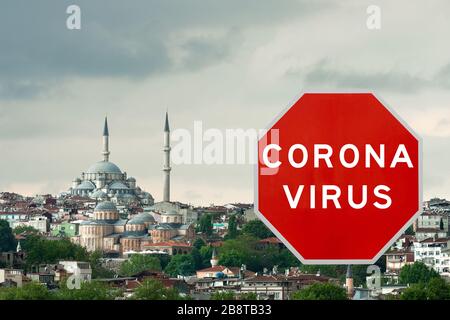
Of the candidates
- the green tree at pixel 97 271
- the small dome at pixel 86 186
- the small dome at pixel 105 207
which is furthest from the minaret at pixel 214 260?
the small dome at pixel 86 186

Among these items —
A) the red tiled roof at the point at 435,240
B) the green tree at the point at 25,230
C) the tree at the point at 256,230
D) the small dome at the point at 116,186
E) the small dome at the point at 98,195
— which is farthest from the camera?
the small dome at the point at 98,195

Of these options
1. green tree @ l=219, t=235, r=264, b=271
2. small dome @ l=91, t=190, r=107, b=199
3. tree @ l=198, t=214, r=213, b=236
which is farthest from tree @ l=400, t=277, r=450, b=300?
small dome @ l=91, t=190, r=107, b=199

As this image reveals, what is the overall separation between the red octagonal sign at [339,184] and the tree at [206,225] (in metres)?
27.2

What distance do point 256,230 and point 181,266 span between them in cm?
233

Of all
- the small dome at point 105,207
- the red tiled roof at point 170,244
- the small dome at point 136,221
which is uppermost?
the small dome at point 105,207

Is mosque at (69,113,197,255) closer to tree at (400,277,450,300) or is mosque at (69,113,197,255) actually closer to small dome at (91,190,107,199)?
small dome at (91,190,107,199)

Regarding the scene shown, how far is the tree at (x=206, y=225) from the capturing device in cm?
2959

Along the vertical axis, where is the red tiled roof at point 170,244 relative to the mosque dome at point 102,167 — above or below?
below

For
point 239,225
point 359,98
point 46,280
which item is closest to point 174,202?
point 239,225

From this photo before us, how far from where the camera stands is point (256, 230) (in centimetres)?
2541

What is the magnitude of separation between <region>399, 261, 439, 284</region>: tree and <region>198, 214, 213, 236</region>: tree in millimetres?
11667

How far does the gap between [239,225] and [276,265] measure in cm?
607

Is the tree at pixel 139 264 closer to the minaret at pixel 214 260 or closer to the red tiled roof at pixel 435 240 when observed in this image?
the minaret at pixel 214 260

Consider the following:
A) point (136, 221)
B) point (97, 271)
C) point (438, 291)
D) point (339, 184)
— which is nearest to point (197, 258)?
point (97, 271)
